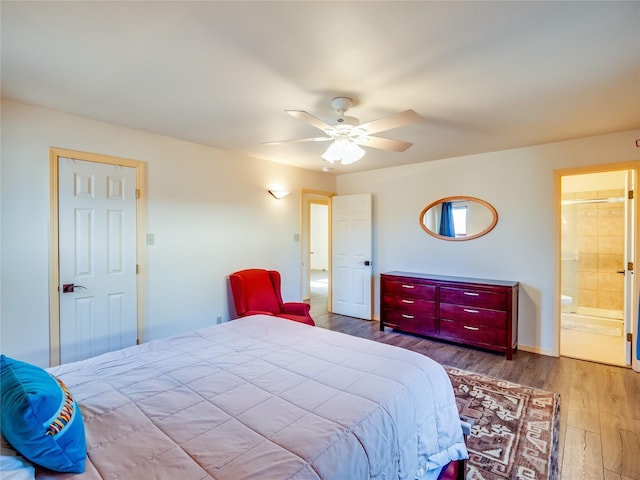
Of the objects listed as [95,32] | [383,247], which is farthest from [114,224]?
[383,247]

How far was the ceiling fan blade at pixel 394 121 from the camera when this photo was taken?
6.63 feet

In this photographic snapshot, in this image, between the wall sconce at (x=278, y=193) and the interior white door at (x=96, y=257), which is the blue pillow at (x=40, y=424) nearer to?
the interior white door at (x=96, y=257)

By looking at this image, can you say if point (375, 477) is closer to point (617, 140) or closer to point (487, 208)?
point (487, 208)

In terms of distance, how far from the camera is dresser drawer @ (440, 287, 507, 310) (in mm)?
3566

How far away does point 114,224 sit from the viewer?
3.07 metres

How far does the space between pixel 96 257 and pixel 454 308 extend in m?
3.94

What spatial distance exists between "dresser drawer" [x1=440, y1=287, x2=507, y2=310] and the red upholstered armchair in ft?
5.68

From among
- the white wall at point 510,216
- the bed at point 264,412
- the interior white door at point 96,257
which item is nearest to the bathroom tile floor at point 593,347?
the white wall at point 510,216

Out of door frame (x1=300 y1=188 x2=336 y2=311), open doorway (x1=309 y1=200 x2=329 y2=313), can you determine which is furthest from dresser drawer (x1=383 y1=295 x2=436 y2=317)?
open doorway (x1=309 y1=200 x2=329 y2=313)

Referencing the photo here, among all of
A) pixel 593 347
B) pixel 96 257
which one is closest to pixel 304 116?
pixel 96 257

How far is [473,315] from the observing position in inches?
148

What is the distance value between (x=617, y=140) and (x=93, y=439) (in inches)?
186

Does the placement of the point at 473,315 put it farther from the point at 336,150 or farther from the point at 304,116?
the point at 304,116

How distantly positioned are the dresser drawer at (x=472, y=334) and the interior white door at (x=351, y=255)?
1354 millimetres
